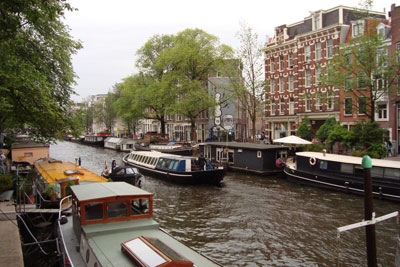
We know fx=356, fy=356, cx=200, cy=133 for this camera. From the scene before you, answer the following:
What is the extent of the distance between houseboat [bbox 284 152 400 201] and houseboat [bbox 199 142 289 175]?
6.18 ft

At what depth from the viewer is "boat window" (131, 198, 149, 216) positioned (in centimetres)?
1049

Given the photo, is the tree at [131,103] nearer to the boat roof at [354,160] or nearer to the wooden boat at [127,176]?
the wooden boat at [127,176]

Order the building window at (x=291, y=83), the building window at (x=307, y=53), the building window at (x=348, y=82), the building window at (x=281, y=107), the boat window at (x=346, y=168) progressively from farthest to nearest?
1. the building window at (x=281, y=107)
2. the building window at (x=291, y=83)
3. the building window at (x=307, y=53)
4. the building window at (x=348, y=82)
5. the boat window at (x=346, y=168)

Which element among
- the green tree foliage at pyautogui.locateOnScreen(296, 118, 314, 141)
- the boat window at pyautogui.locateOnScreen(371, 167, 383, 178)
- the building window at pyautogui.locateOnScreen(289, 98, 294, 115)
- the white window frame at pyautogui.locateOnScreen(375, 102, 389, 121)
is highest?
the building window at pyautogui.locateOnScreen(289, 98, 294, 115)

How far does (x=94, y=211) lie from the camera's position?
9.88 m

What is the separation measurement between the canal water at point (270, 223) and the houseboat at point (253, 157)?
13.6 feet

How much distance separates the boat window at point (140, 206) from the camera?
10486 mm

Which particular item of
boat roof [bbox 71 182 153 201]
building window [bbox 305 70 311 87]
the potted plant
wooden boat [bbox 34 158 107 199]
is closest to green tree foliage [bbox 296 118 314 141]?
building window [bbox 305 70 311 87]

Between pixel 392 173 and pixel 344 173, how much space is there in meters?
3.04

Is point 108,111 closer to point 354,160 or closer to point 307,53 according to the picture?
point 307,53

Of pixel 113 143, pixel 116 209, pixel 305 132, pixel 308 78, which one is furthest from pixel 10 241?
pixel 113 143

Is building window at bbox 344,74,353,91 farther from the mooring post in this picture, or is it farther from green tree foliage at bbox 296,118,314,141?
the mooring post

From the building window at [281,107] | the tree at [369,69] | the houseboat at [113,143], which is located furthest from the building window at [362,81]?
the houseboat at [113,143]

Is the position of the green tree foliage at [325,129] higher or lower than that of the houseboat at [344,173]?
higher
